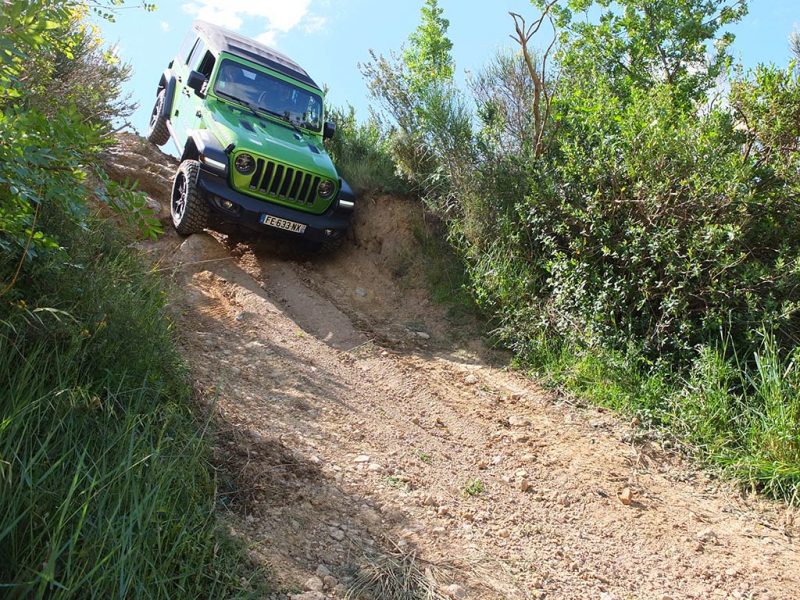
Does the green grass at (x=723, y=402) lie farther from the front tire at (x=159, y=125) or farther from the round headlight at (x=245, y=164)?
the front tire at (x=159, y=125)

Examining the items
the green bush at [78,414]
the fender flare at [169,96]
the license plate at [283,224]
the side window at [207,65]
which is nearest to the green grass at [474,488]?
the green bush at [78,414]

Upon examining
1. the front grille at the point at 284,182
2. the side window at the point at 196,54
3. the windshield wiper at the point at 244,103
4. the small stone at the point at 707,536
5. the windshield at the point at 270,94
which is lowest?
the small stone at the point at 707,536

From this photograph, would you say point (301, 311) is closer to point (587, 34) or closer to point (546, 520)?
point (546, 520)

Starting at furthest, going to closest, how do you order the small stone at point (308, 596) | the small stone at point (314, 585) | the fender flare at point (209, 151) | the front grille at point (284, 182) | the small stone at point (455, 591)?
the front grille at point (284, 182)
the fender flare at point (209, 151)
the small stone at point (455, 591)
the small stone at point (314, 585)
the small stone at point (308, 596)

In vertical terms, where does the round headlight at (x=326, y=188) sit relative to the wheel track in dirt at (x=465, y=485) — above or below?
above

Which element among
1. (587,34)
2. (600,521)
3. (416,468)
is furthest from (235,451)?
(587,34)

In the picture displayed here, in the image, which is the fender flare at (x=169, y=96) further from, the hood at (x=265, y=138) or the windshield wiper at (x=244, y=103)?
the hood at (x=265, y=138)

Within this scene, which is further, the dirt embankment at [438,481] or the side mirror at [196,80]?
the side mirror at [196,80]

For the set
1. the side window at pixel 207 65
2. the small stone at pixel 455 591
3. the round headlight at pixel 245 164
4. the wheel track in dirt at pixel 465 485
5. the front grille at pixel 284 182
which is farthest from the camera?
the side window at pixel 207 65

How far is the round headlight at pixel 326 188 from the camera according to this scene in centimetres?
841

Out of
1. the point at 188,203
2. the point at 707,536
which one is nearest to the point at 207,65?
the point at 188,203

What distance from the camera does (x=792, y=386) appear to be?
4.95 meters

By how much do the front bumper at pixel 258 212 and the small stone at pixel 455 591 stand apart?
5669mm

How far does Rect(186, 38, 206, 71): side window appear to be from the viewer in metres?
9.32
